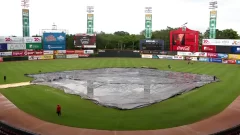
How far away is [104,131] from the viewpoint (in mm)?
18594

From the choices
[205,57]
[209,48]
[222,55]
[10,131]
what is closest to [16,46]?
[205,57]

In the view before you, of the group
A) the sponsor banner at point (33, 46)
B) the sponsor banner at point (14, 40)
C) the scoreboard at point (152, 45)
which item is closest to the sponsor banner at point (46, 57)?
the sponsor banner at point (33, 46)

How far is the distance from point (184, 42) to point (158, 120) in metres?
61.6

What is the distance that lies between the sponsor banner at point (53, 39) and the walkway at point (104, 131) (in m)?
60.7

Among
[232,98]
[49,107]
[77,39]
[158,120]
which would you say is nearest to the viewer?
[158,120]

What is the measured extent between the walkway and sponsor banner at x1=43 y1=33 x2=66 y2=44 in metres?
60.7

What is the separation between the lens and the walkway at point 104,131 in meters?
18.3

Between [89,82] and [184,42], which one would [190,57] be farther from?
A: [89,82]

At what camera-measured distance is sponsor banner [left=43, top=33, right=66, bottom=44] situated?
81812 mm

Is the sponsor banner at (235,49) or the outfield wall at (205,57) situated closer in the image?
the sponsor banner at (235,49)

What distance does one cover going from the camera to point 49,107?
2502 centimetres

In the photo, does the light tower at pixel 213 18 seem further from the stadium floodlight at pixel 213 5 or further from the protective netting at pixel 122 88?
the protective netting at pixel 122 88

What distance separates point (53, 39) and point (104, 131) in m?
68.6

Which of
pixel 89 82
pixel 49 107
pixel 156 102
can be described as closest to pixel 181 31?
pixel 89 82
